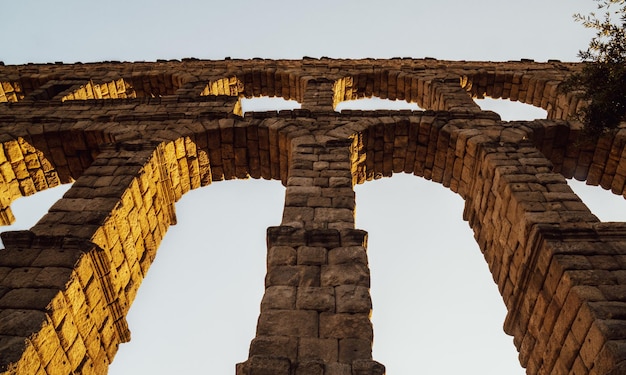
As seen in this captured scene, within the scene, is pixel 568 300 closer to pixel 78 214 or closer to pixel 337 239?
pixel 337 239

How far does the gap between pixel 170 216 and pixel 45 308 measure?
11.6 feet

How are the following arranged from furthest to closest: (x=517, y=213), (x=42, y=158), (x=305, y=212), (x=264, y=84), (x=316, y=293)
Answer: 1. (x=264, y=84)
2. (x=42, y=158)
3. (x=517, y=213)
4. (x=305, y=212)
5. (x=316, y=293)

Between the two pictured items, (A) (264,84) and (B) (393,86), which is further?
(A) (264,84)

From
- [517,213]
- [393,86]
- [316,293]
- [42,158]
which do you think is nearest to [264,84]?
[393,86]

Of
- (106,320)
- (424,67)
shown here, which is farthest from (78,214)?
(424,67)

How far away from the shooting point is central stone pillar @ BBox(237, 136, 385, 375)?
4082mm

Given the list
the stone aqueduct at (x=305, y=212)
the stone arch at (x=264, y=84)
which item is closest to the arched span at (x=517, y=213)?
the stone aqueduct at (x=305, y=212)

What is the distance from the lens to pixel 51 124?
30.0ft

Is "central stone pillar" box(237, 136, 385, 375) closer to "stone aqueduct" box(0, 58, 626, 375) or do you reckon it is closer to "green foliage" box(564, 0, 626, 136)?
"stone aqueduct" box(0, 58, 626, 375)

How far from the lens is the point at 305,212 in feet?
20.8

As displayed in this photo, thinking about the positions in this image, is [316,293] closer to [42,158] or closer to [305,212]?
[305,212]

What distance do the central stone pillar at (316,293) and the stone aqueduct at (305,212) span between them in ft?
0.06

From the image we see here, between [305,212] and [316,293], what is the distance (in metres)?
1.65

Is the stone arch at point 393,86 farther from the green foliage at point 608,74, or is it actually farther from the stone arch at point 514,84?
the green foliage at point 608,74
